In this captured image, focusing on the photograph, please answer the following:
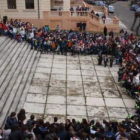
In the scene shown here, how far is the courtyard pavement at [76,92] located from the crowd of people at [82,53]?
2.63 ft

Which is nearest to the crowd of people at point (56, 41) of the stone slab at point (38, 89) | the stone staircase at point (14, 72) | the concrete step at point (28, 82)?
the stone staircase at point (14, 72)

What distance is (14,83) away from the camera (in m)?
15.1

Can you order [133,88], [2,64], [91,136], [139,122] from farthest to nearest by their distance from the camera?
1. [2,64]
2. [133,88]
3. [139,122]
4. [91,136]

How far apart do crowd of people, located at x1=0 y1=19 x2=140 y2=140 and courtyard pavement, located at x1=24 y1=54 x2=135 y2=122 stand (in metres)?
0.80

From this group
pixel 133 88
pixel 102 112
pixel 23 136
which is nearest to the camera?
pixel 23 136

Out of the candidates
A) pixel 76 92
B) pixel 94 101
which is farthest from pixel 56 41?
pixel 94 101

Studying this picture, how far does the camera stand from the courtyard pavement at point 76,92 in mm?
13625

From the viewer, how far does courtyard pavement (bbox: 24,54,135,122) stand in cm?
1362

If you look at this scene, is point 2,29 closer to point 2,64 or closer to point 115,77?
point 2,64

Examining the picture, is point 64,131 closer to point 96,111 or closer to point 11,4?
point 96,111

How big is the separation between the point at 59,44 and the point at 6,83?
7919 millimetres

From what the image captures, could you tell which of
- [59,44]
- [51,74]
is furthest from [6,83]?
[59,44]

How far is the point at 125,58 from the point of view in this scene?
19891 mm

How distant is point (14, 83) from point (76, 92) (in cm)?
353
